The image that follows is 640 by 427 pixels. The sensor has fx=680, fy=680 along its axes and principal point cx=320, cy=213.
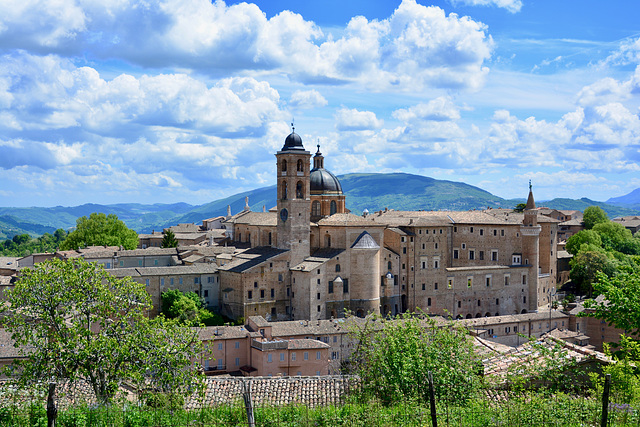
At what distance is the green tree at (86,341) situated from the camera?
21.5 m

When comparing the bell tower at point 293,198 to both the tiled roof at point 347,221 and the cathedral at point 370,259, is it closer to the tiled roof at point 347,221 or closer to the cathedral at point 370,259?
the cathedral at point 370,259

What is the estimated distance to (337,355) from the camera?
48.5 metres

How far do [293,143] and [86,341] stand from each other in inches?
1659

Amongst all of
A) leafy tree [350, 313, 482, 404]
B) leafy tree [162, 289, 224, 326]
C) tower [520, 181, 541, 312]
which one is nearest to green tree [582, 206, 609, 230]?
tower [520, 181, 541, 312]

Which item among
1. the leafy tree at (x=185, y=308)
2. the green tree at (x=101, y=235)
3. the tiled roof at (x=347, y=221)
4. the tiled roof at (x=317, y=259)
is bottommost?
the leafy tree at (x=185, y=308)

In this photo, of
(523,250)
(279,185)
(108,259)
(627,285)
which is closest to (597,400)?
(627,285)

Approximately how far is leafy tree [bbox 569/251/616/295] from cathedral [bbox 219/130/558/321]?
4418 millimetres

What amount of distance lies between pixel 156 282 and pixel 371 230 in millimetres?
19275

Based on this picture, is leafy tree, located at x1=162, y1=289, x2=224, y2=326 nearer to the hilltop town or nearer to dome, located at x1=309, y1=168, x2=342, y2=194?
the hilltop town

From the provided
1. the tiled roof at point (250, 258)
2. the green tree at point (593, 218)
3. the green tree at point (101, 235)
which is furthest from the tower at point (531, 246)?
the green tree at point (101, 235)

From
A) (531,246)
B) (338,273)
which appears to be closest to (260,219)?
(338,273)

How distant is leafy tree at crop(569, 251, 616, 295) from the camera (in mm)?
77312

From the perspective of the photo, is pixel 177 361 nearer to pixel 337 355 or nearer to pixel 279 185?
pixel 337 355

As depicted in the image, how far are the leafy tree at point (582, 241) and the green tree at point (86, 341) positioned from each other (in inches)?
3036
